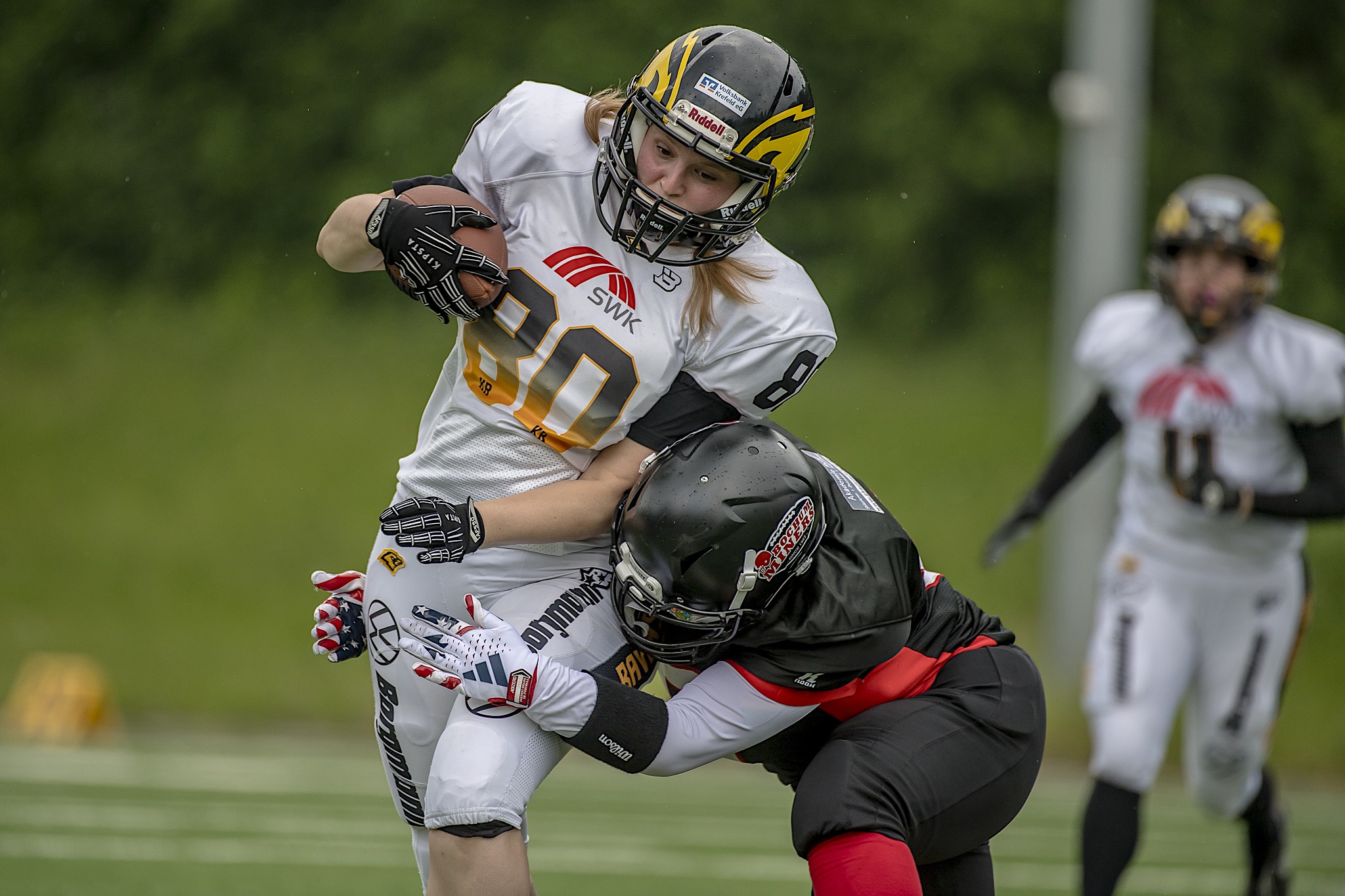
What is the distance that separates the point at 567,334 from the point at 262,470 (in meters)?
11.0

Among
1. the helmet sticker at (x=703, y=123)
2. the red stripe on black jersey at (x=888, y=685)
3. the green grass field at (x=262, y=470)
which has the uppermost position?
the helmet sticker at (x=703, y=123)

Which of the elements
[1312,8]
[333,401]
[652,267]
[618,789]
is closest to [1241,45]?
[1312,8]

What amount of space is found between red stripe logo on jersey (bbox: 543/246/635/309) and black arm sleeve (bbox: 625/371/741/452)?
Result: 193 millimetres

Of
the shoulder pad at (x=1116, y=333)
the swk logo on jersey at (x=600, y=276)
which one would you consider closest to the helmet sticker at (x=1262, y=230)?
the shoulder pad at (x=1116, y=333)

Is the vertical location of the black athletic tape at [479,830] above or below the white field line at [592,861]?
above

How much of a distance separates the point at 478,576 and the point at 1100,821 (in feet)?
7.81

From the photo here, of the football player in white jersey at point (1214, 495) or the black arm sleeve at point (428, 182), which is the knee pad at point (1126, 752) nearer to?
the football player in white jersey at point (1214, 495)

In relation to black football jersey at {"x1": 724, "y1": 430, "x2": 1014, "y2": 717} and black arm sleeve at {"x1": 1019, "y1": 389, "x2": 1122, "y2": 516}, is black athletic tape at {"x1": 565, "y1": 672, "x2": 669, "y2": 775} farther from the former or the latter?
black arm sleeve at {"x1": 1019, "y1": 389, "x2": 1122, "y2": 516}

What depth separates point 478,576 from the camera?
292cm

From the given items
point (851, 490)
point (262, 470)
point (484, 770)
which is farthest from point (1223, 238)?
point (262, 470)

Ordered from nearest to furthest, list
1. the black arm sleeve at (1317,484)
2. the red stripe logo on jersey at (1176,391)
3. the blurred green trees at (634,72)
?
1. the black arm sleeve at (1317,484)
2. the red stripe logo on jersey at (1176,391)
3. the blurred green trees at (634,72)

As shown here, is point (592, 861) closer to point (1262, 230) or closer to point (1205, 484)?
point (1205, 484)

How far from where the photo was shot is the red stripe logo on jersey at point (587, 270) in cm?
283

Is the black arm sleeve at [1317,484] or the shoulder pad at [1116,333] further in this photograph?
the shoulder pad at [1116,333]
